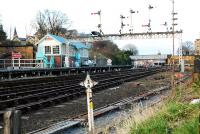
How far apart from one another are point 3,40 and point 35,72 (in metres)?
39.6

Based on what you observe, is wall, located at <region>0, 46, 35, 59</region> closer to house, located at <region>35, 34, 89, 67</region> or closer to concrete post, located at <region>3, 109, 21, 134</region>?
house, located at <region>35, 34, 89, 67</region>

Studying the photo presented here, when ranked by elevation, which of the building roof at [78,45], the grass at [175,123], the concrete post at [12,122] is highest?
the building roof at [78,45]

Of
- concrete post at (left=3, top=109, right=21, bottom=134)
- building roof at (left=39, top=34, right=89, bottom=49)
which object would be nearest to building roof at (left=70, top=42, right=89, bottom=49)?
building roof at (left=39, top=34, right=89, bottom=49)

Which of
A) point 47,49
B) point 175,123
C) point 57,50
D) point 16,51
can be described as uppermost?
point 47,49

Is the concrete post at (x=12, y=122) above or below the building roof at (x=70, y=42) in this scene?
below

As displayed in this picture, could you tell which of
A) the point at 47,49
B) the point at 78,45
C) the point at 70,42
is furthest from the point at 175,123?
the point at 78,45

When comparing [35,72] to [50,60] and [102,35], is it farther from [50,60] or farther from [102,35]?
A: [102,35]

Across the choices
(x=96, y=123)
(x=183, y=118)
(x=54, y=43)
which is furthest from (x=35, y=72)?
(x=183, y=118)

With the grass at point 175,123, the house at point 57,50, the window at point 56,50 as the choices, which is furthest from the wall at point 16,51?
the grass at point 175,123

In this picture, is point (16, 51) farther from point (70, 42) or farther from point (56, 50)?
point (70, 42)

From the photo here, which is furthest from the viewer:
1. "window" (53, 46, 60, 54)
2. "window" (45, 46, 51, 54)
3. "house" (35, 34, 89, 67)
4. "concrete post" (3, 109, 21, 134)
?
"window" (45, 46, 51, 54)

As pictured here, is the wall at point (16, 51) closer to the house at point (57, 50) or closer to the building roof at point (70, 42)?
the house at point (57, 50)

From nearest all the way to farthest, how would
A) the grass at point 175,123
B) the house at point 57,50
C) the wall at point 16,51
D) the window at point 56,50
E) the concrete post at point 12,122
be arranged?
the concrete post at point 12,122, the grass at point 175,123, the wall at point 16,51, the house at point 57,50, the window at point 56,50

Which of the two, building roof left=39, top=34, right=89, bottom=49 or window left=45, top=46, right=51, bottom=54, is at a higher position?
building roof left=39, top=34, right=89, bottom=49
